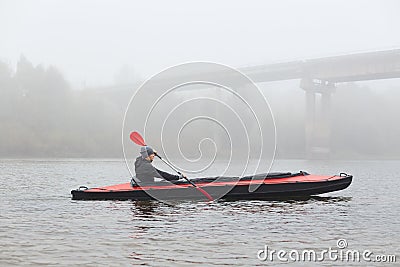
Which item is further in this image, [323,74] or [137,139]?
[323,74]

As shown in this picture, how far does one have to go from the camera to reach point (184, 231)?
1209cm

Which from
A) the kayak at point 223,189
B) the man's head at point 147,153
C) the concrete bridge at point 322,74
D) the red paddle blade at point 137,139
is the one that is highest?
the concrete bridge at point 322,74

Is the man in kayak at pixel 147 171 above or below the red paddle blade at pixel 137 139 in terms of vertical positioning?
below

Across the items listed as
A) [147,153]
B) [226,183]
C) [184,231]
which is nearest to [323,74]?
[226,183]

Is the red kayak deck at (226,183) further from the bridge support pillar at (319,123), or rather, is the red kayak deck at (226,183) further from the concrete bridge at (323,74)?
the bridge support pillar at (319,123)

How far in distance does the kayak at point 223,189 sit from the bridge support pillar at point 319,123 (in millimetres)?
61325

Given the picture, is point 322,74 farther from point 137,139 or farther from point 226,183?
point 226,183

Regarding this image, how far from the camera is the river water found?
9500 mm

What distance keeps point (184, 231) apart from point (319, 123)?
7239cm

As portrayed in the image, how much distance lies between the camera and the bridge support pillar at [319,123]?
256 ft

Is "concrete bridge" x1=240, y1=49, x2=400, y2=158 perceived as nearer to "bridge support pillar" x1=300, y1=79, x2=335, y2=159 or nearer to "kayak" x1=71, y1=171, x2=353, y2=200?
"bridge support pillar" x1=300, y1=79, x2=335, y2=159

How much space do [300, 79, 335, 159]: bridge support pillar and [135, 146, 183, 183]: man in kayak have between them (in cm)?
6289

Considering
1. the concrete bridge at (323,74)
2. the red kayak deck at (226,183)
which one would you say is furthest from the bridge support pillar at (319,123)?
the red kayak deck at (226,183)

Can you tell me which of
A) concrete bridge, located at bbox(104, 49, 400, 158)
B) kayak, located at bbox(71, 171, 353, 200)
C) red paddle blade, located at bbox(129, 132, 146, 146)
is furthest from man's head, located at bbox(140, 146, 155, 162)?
concrete bridge, located at bbox(104, 49, 400, 158)
